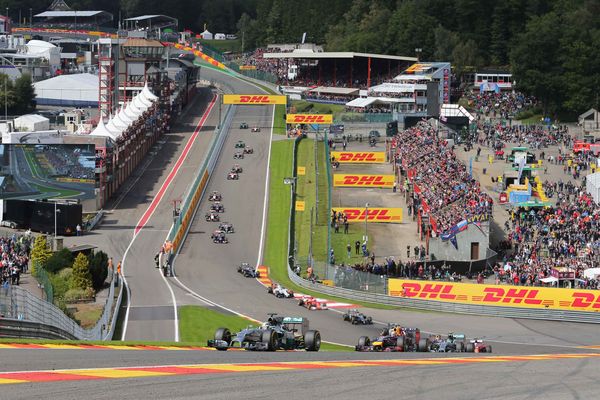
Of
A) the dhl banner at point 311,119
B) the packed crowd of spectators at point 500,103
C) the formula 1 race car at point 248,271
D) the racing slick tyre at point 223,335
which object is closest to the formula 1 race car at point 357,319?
the formula 1 race car at point 248,271

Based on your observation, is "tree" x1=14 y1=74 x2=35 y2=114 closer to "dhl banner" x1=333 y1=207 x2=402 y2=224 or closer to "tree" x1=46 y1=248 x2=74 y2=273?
"dhl banner" x1=333 y1=207 x2=402 y2=224

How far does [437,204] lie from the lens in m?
75.6

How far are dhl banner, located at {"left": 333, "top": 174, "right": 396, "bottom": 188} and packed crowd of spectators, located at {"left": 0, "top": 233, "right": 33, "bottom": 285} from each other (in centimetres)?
2873

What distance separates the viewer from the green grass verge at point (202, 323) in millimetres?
49312

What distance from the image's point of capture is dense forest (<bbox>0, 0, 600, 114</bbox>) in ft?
430

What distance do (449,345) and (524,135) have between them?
250 ft

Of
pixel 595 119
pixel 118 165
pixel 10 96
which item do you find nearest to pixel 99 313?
pixel 118 165

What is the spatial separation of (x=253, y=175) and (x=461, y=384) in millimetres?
74701

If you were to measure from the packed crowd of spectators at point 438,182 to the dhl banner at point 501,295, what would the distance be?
9.70m

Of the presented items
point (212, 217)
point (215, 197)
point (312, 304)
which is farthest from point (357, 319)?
point (215, 197)

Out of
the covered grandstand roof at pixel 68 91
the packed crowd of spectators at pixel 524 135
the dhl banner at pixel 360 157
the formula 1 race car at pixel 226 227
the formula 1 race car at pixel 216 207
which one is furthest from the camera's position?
the covered grandstand roof at pixel 68 91

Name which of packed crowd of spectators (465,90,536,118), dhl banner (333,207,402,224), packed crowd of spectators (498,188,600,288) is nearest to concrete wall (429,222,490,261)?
packed crowd of spectators (498,188,600,288)

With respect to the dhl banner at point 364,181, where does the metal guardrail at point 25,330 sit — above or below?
above

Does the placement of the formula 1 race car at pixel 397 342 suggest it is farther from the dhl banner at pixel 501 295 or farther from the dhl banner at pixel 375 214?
the dhl banner at pixel 375 214
